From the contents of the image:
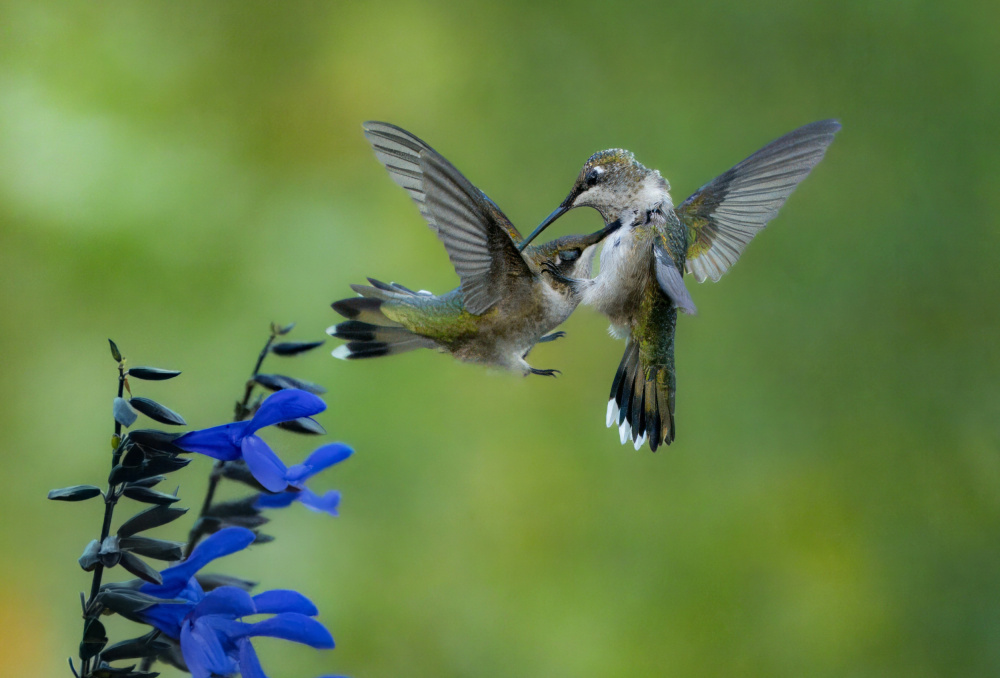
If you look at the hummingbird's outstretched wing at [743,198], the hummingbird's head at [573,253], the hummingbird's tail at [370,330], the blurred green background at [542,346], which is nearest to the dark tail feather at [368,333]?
the hummingbird's tail at [370,330]

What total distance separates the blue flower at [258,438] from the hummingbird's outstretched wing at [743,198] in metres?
0.38

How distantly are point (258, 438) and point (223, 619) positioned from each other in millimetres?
114

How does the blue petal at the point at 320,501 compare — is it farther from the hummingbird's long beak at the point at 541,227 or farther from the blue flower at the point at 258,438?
the hummingbird's long beak at the point at 541,227

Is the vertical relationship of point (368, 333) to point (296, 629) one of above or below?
above

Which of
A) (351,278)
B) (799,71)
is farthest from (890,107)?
(351,278)

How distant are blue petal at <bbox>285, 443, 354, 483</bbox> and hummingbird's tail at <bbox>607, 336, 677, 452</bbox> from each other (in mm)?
205

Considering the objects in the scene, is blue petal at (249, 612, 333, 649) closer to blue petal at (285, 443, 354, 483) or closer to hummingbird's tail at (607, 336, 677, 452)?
blue petal at (285, 443, 354, 483)

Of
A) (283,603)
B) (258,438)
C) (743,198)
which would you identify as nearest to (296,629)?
(283,603)

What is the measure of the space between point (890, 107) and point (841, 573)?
962 millimetres

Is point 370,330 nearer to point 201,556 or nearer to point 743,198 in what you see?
point 201,556

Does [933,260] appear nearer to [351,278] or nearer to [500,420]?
[500,420]

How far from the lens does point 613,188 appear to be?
62 centimetres

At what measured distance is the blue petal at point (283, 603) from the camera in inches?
21.2

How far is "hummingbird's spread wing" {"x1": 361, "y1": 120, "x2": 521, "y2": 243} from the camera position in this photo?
0.53 meters
